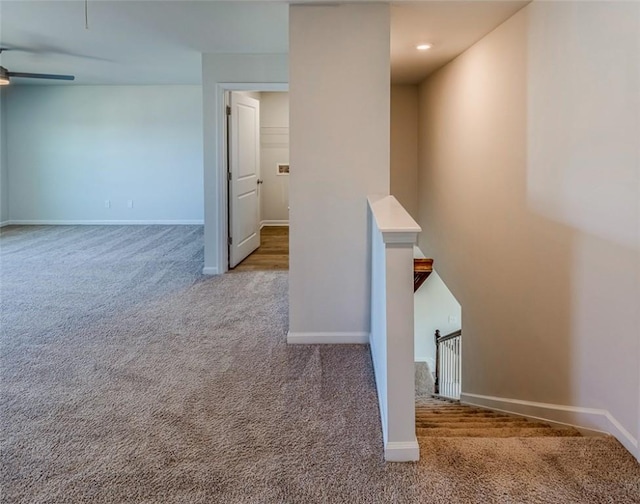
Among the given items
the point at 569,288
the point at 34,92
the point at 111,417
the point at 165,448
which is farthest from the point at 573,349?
the point at 34,92

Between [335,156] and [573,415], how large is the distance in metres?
1.99

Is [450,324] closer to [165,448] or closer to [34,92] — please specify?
[165,448]

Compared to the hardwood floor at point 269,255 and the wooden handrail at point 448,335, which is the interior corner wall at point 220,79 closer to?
the hardwood floor at point 269,255

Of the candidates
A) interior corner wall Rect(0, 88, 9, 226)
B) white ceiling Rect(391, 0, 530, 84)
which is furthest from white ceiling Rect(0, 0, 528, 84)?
interior corner wall Rect(0, 88, 9, 226)

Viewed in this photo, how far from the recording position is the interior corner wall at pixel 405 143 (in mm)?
7160

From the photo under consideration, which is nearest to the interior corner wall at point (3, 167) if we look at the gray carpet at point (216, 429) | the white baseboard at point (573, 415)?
the gray carpet at point (216, 429)

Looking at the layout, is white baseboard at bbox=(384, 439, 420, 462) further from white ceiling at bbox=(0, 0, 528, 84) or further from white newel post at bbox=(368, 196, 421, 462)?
white ceiling at bbox=(0, 0, 528, 84)

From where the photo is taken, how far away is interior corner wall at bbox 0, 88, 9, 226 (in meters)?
8.23

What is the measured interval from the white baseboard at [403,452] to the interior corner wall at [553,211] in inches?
36.5

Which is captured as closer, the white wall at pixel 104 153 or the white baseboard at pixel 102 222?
the white wall at pixel 104 153

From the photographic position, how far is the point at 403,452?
1.98 meters

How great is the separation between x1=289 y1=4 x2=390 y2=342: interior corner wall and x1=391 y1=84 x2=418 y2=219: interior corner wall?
4.20 meters

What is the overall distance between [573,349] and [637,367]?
0.66 metres

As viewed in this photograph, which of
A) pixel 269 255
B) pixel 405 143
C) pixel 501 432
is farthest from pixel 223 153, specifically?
pixel 501 432
